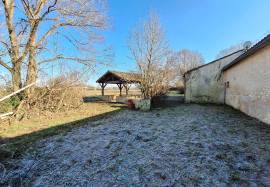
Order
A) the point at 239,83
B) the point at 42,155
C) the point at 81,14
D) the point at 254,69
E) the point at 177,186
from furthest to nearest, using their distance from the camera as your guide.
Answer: the point at 81,14, the point at 239,83, the point at 254,69, the point at 42,155, the point at 177,186

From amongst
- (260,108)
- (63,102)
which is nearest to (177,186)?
(260,108)

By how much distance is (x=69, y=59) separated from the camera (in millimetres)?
10492

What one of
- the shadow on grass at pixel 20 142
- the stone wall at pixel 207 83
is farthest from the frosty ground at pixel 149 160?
the stone wall at pixel 207 83

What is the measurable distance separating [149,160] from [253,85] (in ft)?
19.7

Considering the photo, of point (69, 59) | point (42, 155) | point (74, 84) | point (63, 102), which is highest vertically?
point (69, 59)

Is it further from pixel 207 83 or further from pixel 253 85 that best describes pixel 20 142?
pixel 207 83

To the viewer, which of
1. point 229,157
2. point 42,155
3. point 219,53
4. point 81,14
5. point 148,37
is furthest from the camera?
point 219,53

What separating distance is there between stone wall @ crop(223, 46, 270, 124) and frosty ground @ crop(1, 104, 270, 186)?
132 centimetres

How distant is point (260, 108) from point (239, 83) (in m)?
2.73


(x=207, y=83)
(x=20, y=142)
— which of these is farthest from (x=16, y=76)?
(x=207, y=83)

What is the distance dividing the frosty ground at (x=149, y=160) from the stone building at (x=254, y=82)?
1.37 m

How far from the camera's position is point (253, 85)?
278 inches

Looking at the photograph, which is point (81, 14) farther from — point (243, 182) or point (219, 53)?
point (219, 53)

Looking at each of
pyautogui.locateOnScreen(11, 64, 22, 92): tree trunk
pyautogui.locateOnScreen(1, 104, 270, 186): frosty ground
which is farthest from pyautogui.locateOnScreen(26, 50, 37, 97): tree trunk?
pyautogui.locateOnScreen(1, 104, 270, 186): frosty ground
